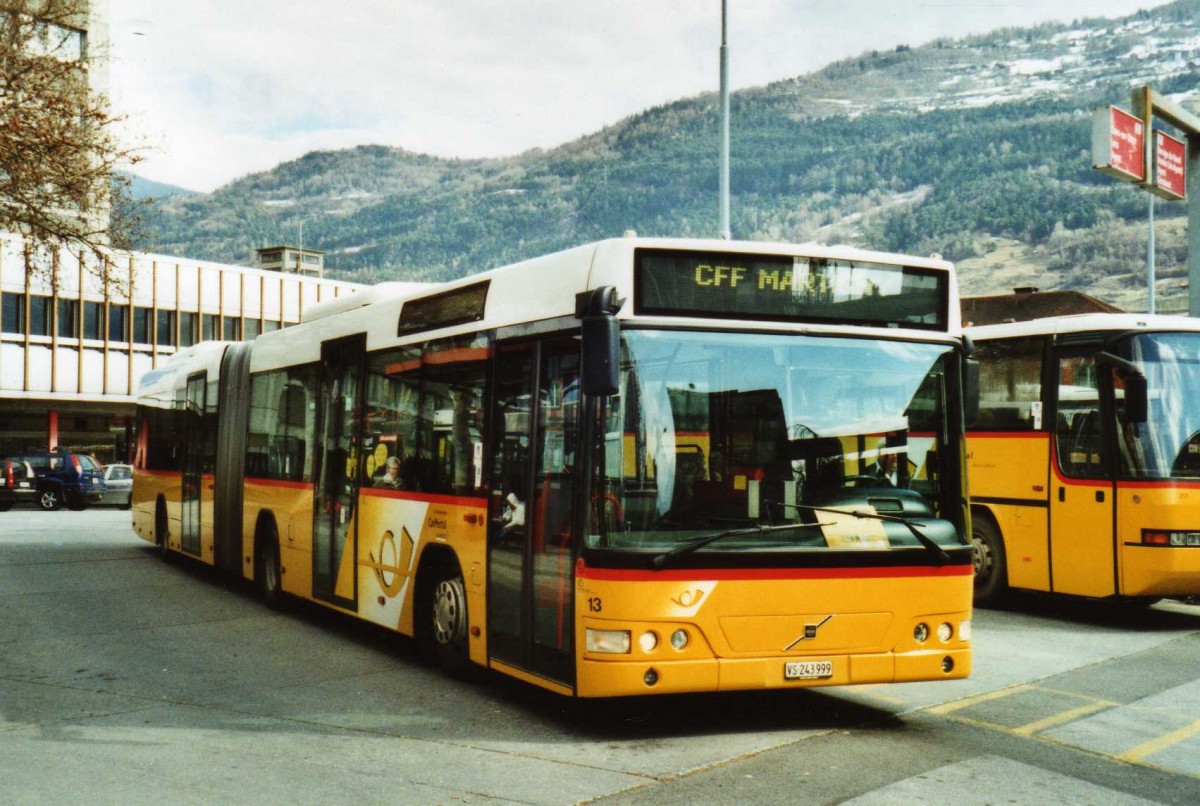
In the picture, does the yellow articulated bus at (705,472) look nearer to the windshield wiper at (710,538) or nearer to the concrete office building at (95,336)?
the windshield wiper at (710,538)

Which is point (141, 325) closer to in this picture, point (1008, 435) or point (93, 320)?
point (93, 320)

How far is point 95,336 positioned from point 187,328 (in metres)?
4.55

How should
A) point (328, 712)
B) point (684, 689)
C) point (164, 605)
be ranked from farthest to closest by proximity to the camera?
point (164, 605)
point (328, 712)
point (684, 689)

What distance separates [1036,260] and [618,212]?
46367mm

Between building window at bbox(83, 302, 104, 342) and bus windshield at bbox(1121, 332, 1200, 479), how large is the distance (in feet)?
157

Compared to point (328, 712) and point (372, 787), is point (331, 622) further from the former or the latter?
point (372, 787)

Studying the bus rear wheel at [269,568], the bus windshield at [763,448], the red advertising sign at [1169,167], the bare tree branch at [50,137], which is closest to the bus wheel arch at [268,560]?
the bus rear wheel at [269,568]

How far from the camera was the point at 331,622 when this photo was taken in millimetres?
12758

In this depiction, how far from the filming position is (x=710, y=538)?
7.13m

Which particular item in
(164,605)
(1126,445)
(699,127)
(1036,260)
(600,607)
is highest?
(699,127)

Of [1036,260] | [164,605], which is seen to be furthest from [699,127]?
[164,605]

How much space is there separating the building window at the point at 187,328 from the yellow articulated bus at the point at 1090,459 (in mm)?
47988

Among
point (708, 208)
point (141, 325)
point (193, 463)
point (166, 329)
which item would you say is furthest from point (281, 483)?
point (708, 208)

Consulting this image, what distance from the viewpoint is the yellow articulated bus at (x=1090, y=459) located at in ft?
39.2
